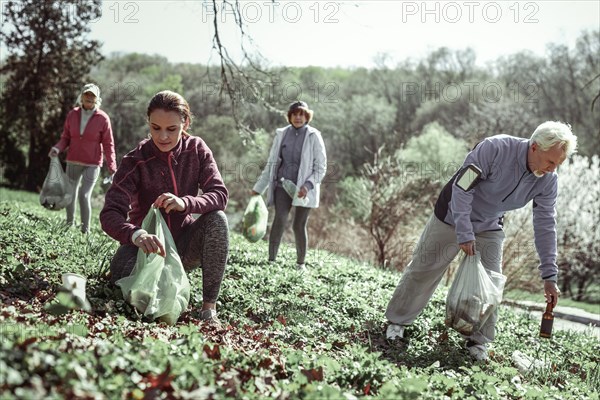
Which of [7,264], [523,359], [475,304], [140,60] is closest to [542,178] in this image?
[475,304]

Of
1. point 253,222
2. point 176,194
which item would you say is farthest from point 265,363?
point 253,222

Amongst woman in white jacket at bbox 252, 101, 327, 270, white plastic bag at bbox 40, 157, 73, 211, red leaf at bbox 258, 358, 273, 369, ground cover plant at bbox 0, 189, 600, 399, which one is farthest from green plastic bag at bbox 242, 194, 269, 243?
red leaf at bbox 258, 358, 273, 369

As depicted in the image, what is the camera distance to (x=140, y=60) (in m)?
61.4

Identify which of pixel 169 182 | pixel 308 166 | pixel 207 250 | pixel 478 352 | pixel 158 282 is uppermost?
pixel 308 166

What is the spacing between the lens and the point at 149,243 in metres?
4.02

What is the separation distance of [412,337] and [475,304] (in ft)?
2.79

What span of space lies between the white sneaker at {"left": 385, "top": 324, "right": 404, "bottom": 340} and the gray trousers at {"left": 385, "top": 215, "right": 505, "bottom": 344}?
0.04m

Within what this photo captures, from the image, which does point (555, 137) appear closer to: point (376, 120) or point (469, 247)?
point (469, 247)

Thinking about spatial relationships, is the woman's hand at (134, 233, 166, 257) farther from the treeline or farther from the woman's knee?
the treeline

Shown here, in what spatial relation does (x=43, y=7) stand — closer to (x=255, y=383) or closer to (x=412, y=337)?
(x=412, y=337)

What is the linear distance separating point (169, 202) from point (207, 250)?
0.47m

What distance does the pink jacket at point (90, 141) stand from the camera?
810cm

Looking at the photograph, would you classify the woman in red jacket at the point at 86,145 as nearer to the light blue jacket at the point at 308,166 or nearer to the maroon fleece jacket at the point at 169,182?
the light blue jacket at the point at 308,166

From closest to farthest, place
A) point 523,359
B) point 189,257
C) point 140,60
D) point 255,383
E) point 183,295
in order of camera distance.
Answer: point 255,383 < point 183,295 < point 189,257 < point 523,359 < point 140,60
